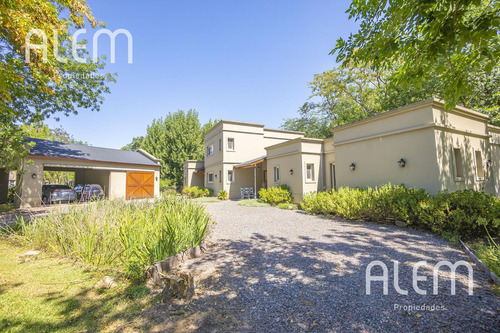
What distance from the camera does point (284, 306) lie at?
3.10m

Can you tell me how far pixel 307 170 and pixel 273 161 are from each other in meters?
3.25

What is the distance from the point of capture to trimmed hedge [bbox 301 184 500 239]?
596cm

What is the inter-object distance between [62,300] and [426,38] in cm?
746

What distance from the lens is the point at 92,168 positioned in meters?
17.9

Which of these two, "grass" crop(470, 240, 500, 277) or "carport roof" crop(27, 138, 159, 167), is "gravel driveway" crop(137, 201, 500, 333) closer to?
"grass" crop(470, 240, 500, 277)

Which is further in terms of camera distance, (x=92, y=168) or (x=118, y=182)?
(x=118, y=182)

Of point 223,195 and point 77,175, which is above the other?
point 77,175

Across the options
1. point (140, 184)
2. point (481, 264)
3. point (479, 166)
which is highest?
point (479, 166)

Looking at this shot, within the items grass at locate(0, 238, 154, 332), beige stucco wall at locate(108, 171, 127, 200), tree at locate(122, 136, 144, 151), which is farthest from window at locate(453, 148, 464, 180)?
tree at locate(122, 136, 144, 151)

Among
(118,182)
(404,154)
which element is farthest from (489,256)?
(118,182)

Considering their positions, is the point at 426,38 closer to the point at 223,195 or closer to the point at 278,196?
the point at 278,196

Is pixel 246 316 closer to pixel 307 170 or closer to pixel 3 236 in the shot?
pixel 3 236

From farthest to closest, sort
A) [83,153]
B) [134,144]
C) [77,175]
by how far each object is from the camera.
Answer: [134,144] < [77,175] < [83,153]

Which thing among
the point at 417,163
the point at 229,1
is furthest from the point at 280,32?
the point at 417,163
